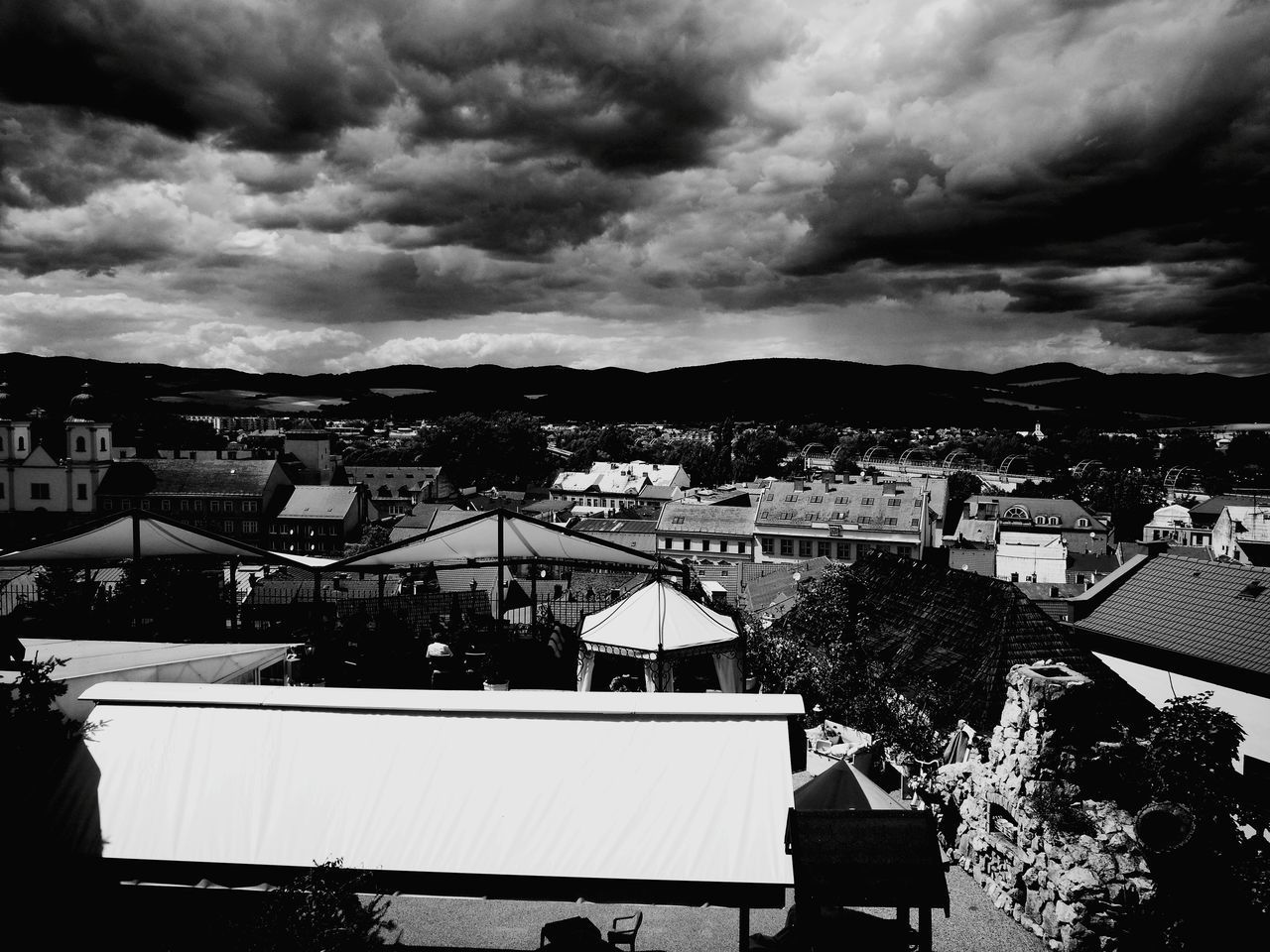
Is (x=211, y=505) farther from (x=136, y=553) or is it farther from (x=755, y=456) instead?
(x=755, y=456)

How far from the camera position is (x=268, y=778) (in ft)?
22.3

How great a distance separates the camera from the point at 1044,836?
8.05 metres

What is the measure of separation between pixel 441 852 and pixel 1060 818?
5904 mm

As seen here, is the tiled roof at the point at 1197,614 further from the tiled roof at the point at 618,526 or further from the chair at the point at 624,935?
the tiled roof at the point at 618,526

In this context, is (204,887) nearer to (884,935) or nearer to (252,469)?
(884,935)

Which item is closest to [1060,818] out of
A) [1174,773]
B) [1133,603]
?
[1174,773]

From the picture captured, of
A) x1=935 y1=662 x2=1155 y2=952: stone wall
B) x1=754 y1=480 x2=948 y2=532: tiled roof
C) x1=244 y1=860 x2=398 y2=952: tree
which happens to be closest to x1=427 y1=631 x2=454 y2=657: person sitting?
x1=244 y1=860 x2=398 y2=952: tree

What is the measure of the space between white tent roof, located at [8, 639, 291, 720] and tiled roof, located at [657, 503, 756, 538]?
46288 mm

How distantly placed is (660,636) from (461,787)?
4848 mm

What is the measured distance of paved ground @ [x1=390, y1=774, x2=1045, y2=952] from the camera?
7.05 m

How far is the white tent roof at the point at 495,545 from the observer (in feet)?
41.8

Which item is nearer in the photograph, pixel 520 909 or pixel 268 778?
pixel 268 778

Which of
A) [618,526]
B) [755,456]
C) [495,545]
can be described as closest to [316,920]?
[495,545]

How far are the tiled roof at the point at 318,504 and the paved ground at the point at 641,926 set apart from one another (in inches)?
2296
